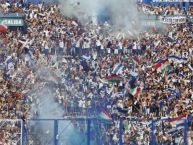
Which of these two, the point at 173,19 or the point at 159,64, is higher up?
the point at 173,19

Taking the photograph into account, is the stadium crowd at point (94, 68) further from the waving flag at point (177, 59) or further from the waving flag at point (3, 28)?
the waving flag at point (3, 28)

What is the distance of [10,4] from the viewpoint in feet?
122

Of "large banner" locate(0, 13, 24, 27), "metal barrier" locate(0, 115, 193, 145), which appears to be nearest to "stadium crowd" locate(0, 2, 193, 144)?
"large banner" locate(0, 13, 24, 27)

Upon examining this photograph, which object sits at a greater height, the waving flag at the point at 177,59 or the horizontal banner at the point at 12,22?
the horizontal banner at the point at 12,22

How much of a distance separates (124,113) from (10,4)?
10307mm

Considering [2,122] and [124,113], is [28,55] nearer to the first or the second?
[124,113]

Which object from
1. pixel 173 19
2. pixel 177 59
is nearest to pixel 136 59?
pixel 177 59

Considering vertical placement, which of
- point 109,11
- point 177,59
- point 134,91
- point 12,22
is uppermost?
point 109,11

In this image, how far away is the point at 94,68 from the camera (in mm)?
33000

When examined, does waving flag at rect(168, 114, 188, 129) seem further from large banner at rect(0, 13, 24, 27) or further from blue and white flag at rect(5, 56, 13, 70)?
large banner at rect(0, 13, 24, 27)

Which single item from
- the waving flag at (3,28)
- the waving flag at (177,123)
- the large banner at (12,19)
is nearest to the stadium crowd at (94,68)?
the waving flag at (3,28)

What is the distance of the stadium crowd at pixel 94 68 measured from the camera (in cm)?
2931

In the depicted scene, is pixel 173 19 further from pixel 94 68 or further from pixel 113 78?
pixel 113 78

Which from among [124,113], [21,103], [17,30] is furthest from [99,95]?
[17,30]
